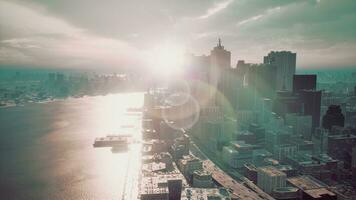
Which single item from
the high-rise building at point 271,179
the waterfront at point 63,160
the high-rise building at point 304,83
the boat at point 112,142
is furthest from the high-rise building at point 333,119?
the boat at point 112,142

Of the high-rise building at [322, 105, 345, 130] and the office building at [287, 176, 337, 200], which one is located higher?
the high-rise building at [322, 105, 345, 130]

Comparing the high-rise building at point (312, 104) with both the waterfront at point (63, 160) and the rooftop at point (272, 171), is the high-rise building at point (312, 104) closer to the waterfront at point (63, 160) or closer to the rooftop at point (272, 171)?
the rooftop at point (272, 171)

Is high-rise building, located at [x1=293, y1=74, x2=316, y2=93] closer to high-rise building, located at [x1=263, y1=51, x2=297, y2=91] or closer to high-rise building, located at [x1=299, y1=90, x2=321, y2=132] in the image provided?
high-rise building, located at [x1=299, y1=90, x2=321, y2=132]

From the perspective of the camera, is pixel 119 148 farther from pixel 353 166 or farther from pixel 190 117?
pixel 353 166

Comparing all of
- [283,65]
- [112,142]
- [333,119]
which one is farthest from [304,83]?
[112,142]

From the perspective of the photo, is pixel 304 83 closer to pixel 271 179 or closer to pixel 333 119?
pixel 333 119

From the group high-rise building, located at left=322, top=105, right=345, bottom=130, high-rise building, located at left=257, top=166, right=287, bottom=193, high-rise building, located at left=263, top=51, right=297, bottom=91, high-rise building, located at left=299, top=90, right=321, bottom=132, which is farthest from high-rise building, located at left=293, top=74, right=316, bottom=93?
high-rise building, located at left=257, top=166, right=287, bottom=193
